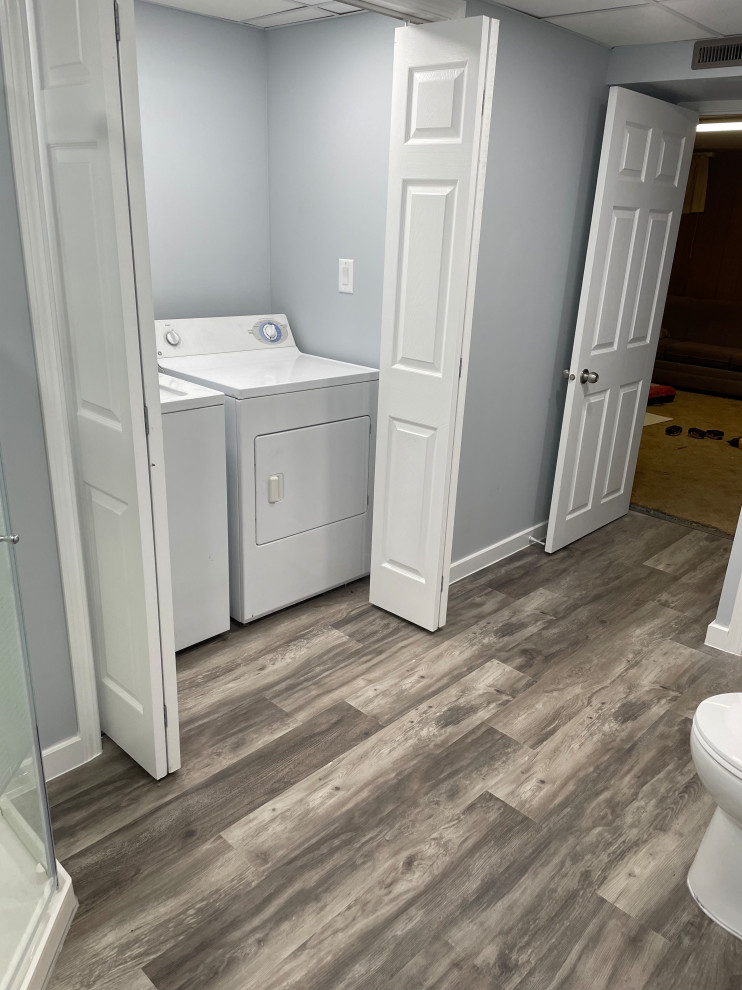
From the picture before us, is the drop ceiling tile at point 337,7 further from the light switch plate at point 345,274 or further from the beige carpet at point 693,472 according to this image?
the beige carpet at point 693,472

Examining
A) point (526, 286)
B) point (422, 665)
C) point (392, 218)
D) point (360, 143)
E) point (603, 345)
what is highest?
point (360, 143)

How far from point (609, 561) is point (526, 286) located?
134 centimetres

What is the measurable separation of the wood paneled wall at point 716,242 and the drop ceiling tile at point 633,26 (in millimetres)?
5039

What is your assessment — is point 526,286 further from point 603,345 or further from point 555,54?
point 555,54

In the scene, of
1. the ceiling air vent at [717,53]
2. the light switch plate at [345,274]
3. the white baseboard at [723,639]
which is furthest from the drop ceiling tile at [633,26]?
the white baseboard at [723,639]

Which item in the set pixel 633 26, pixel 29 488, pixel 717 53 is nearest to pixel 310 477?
pixel 29 488

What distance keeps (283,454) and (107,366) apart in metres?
1.02

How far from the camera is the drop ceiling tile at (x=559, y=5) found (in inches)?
93.2

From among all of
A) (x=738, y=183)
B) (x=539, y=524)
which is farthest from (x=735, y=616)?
(x=738, y=183)

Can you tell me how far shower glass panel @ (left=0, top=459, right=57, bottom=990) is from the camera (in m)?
1.44

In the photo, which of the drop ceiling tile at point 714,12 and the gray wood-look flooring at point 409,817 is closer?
the gray wood-look flooring at point 409,817

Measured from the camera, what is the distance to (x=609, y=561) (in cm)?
350

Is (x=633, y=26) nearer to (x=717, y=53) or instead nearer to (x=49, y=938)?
(x=717, y=53)

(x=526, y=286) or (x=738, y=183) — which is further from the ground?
(x=738, y=183)
